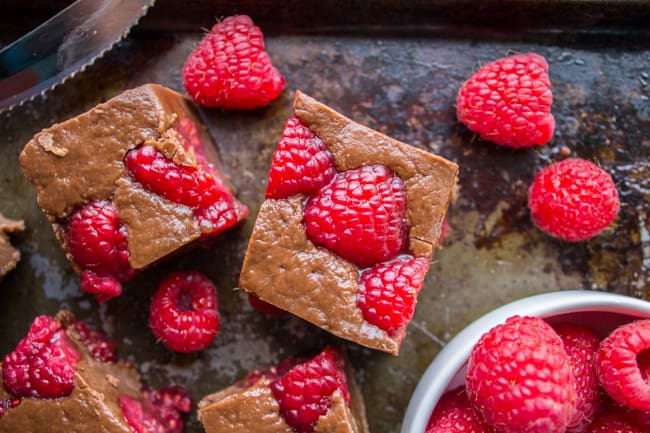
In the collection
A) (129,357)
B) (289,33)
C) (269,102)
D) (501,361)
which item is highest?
(289,33)

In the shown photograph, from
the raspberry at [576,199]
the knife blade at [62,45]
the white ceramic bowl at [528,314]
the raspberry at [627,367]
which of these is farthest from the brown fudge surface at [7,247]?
the raspberry at [627,367]

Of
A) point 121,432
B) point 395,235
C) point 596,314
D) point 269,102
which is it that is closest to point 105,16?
point 269,102

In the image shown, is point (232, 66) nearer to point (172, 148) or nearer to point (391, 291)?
point (172, 148)

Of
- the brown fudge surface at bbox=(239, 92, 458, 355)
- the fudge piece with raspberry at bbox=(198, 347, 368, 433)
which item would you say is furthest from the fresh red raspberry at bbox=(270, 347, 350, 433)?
the brown fudge surface at bbox=(239, 92, 458, 355)

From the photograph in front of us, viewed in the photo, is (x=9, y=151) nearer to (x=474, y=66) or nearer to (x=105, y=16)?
(x=105, y=16)

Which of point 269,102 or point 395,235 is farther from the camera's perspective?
point 269,102

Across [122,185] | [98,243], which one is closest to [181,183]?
[122,185]
